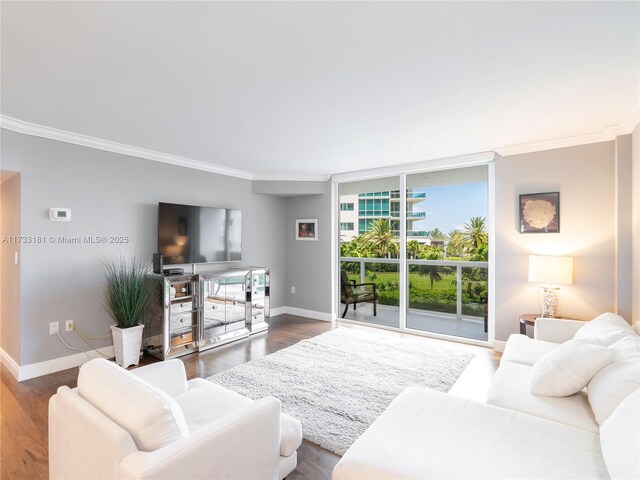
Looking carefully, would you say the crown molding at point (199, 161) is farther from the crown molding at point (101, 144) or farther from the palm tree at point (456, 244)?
the palm tree at point (456, 244)

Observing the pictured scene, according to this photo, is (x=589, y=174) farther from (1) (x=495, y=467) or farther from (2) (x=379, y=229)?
(1) (x=495, y=467)

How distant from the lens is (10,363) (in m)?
3.30

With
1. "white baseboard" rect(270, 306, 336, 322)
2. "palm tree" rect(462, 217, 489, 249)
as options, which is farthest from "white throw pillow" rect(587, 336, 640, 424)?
"white baseboard" rect(270, 306, 336, 322)

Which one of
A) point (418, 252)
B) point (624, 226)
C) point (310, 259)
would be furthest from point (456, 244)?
point (310, 259)

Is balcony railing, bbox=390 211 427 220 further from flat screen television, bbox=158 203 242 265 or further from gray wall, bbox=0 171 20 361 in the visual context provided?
gray wall, bbox=0 171 20 361

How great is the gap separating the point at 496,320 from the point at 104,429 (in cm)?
406

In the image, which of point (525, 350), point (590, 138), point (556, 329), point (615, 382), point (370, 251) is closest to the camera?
point (615, 382)

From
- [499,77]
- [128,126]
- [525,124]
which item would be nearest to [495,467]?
[499,77]

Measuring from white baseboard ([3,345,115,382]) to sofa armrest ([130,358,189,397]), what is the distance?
219 cm

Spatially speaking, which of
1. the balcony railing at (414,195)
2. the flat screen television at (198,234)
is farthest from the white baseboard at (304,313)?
the balcony railing at (414,195)

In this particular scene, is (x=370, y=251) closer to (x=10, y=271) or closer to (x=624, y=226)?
(x=624, y=226)

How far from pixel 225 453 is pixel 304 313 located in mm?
4507

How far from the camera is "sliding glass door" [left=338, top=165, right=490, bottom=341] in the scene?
4336 mm

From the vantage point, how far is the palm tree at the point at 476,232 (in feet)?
13.9
